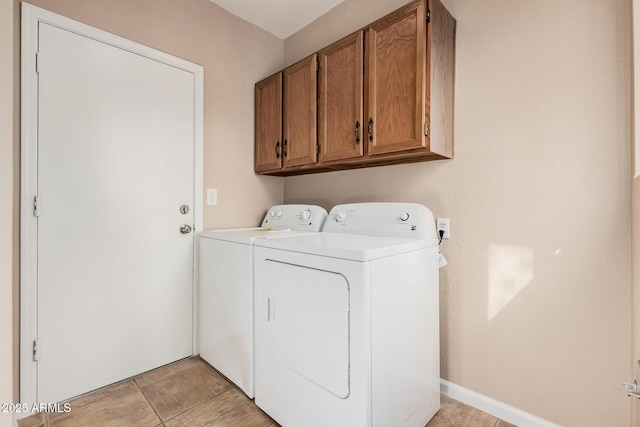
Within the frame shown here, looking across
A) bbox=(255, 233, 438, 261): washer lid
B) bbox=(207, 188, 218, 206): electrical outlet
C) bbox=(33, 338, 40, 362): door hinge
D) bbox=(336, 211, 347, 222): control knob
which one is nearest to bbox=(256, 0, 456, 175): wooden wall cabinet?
bbox=(336, 211, 347, 222): control knob

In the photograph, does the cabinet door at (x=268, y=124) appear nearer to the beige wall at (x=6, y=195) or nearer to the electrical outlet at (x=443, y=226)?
the electrical outlet at (x=443, y=226)

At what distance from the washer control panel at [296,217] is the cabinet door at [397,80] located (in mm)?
609

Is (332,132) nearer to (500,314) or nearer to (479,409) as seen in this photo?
(500,314)

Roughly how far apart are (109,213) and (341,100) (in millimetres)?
1532

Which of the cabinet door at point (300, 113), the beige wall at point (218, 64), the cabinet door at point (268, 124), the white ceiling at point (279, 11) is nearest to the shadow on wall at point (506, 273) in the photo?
the cabinet door at point (300, 113)

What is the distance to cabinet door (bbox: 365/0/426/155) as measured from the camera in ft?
4.77

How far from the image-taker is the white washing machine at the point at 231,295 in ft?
5.33

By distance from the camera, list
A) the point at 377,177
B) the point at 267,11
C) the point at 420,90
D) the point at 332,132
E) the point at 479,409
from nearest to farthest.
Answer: the point at 420,90 → the point at 479,409 → the point at 332,132 → the point at 377,177 → the point at 267,11

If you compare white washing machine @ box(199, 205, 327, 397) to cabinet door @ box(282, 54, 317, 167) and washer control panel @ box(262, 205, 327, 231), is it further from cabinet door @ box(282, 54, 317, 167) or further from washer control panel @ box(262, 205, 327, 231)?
cabinet door @ box(282, 54, 317, 167)

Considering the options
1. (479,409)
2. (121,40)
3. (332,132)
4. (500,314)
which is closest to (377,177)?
(332,132)

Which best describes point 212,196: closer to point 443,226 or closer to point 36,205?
point 36,205

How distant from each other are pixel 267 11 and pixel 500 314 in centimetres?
256

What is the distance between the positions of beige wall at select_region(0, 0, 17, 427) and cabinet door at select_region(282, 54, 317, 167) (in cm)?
140

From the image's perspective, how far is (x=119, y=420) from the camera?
4.84 ft
